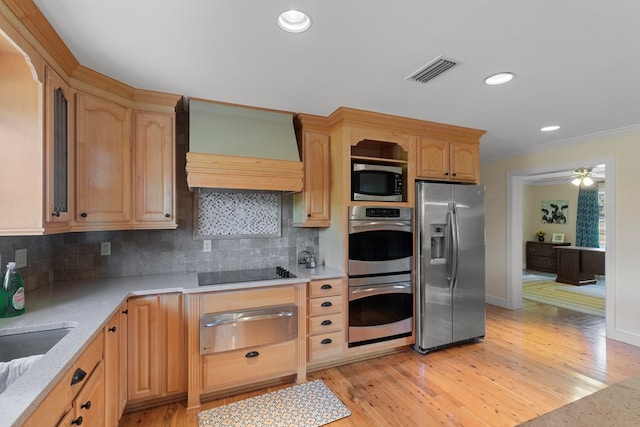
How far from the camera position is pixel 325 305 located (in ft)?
8.81

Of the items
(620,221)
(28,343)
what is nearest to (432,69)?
(28,343)

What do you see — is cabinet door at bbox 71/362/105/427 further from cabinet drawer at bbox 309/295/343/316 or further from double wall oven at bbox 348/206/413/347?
double wall oven at bbox 348/206/413/347

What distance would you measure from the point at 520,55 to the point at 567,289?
5.79 m

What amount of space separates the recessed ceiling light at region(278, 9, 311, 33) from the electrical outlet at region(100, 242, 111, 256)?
7.33 feet

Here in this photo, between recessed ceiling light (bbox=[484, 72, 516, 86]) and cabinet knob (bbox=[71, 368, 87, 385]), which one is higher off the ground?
recessed ceiling light (bbox=[484, 72, 516, 86])

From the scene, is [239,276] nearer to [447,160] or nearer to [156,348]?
[156,348]

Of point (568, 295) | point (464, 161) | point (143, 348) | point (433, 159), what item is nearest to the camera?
point (143, 348)

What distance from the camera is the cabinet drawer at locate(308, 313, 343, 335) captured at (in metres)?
2.64

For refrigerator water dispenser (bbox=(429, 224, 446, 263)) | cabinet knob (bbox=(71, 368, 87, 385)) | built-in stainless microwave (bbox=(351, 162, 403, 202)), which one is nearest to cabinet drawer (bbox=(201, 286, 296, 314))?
cabinet knob (bbox=(71, 368, 87, 385))

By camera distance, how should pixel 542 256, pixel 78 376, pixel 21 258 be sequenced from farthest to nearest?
1. pixel 542 256
2. pixel 21 258
3. pixel 78 376

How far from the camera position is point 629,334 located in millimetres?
3309

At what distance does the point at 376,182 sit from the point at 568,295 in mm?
4854

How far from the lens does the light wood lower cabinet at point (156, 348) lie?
2.08 metres

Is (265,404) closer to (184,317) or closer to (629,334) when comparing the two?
(184,317)
